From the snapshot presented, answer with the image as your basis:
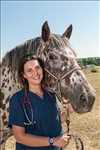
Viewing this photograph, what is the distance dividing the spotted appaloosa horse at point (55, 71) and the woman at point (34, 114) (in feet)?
1.65

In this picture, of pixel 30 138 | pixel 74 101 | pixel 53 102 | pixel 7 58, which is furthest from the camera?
pixel 7 58

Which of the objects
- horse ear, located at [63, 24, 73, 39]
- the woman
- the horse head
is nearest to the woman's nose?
the woman

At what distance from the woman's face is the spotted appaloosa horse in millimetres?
538

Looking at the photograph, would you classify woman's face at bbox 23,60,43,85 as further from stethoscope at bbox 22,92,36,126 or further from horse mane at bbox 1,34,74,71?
horse mane at bbox 1,34,74,71

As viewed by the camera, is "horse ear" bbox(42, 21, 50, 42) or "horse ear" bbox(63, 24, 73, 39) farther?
"horse ear" bbox(63, 24, 73, 39)

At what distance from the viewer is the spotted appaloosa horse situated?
3.43 m

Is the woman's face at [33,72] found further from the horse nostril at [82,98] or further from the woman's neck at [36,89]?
the horse nostril at [82,98]

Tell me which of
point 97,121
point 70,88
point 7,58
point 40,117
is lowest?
point 97,121

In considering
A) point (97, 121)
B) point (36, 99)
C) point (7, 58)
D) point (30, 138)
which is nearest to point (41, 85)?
point (36, 99)

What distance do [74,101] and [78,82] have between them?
178mm

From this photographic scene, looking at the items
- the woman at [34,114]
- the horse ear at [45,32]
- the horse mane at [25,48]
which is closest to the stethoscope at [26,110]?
the woman at [34,114]

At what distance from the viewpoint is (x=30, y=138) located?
276 centimetres

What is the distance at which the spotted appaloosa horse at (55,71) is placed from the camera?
3432 mm

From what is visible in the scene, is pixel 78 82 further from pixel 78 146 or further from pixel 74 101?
pixel 78 146
